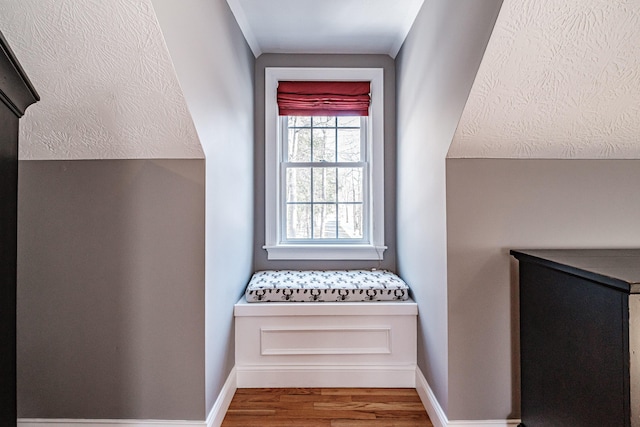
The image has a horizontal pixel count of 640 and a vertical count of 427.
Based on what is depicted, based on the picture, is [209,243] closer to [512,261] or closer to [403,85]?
[512,261]

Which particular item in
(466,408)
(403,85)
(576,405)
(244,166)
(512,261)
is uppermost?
(403,85)

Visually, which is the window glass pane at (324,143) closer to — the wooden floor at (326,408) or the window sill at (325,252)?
the window sill at (325,252)

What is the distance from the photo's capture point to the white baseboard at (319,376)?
2.36 m

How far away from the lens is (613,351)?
46.2 inches

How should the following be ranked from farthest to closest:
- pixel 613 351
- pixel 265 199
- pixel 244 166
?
pixel 265 199, pixel 244 166, pixel 613 351

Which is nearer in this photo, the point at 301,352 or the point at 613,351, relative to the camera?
the point at 613,351

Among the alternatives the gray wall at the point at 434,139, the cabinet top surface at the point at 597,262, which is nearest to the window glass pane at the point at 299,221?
the gray wall at the point at 434,139

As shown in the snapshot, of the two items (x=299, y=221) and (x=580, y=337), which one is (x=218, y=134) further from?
(x=580, y=337)

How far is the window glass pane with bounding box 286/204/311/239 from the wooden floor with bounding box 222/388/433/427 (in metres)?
1.23

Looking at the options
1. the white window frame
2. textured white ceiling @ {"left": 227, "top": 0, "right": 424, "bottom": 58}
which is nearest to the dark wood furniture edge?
textured white ceiling @ {"left": 227, "top": 0, "right": 424, "bottom": 58}

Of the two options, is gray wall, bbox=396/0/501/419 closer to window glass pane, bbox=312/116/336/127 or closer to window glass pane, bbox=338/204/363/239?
window glass pane, bbox=338/204/363/239

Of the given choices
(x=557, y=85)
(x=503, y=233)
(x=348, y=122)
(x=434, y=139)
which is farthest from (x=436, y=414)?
(x=348, y=122)

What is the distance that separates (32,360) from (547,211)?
2.43m

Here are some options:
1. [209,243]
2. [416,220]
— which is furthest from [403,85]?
[209,243]
